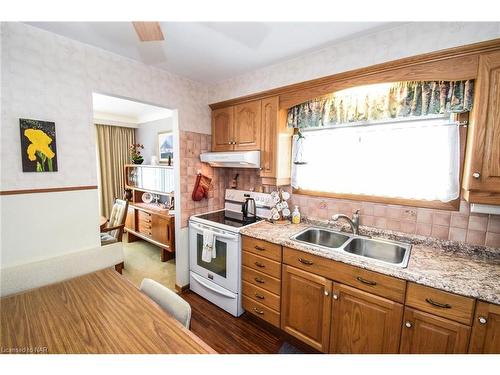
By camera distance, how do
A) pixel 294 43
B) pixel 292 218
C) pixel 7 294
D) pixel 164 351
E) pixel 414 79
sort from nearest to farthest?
pixel 164 351 < pixel 7 294 < pixel 414 79 < pixel 294 43 < pixel 292 218

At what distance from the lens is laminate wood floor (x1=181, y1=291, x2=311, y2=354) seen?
176 centimetres

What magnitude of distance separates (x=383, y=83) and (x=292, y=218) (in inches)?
54.7

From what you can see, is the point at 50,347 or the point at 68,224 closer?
the point at 50,347

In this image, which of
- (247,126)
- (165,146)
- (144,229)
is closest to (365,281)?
(247,126)

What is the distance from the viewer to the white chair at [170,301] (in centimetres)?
110

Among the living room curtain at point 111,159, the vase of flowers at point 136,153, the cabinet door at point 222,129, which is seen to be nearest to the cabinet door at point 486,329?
the cabinet door at point 222,129

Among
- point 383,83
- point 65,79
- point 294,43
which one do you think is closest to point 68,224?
point 65,79

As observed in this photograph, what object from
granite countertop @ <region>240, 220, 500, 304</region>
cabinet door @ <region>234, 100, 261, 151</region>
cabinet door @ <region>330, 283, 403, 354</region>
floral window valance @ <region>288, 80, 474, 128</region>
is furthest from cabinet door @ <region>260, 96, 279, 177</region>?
cabinet door @ <region>330, 283, 403, 354</region>

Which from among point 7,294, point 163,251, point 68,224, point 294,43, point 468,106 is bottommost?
point 163,251

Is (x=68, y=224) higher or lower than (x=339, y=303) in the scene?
higher

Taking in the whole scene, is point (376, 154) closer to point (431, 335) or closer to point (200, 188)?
point (431, 335)

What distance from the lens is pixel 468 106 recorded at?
137 cm

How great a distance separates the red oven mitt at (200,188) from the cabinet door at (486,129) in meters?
2.27
